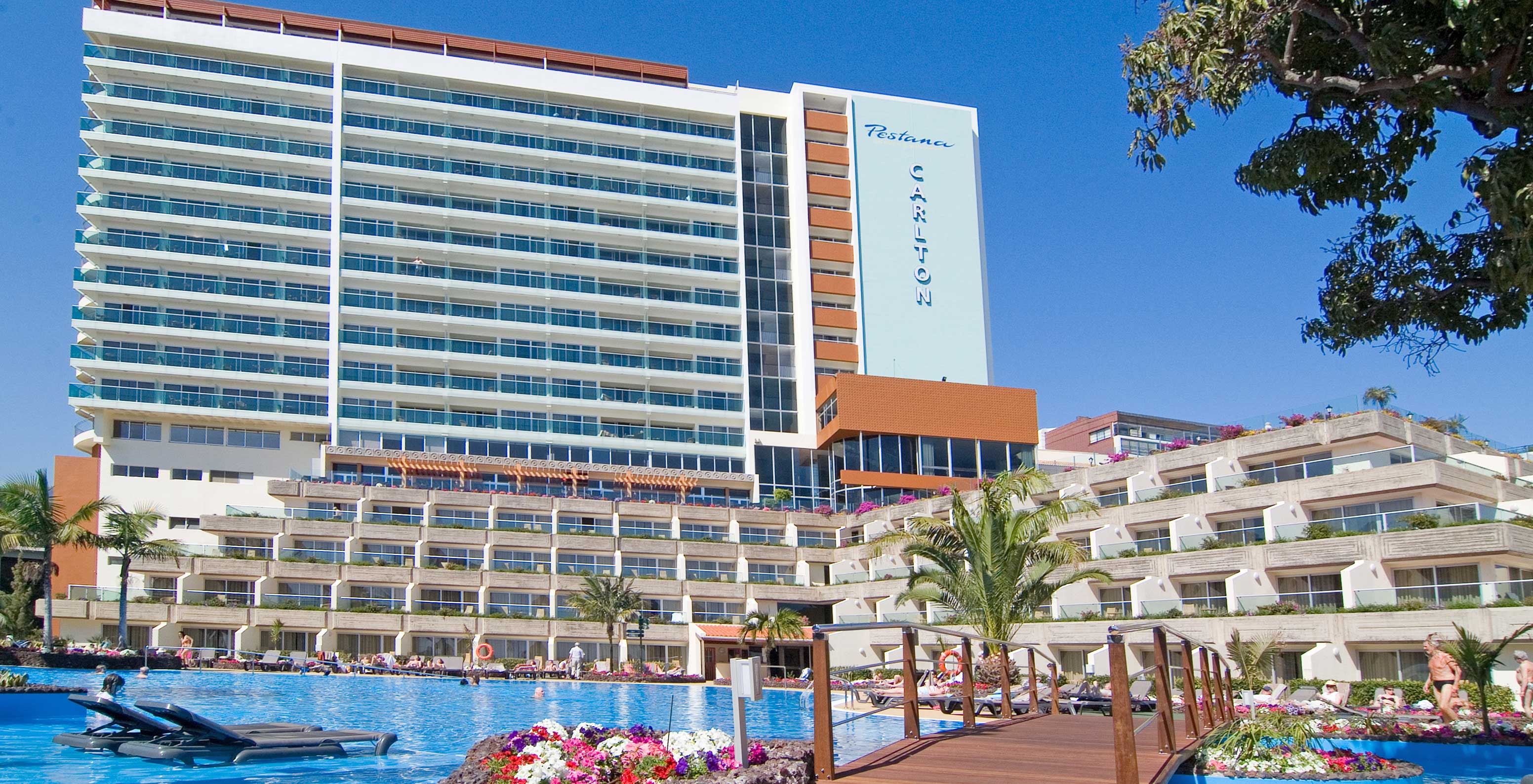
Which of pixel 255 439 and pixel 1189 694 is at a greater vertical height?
pixel 255 439

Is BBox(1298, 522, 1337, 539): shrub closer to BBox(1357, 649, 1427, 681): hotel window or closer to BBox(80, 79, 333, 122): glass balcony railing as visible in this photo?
BBox(1357, 649, 1427, 681): hotel window

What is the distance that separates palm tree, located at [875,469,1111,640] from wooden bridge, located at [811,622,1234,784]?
1290cm

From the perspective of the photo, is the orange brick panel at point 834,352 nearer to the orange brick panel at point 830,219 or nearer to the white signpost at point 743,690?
the orange brick panel at point 830,219

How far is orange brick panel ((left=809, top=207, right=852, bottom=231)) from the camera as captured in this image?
85.8 meters

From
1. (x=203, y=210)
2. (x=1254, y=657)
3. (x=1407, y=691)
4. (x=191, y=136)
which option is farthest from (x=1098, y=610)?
(x=191, y=136)

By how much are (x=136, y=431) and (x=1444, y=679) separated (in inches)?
2774

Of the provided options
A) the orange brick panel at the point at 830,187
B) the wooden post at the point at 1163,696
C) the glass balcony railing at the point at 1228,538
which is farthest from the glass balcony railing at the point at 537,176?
the wooden post at the point at 1163,696

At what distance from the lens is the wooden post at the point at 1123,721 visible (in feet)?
36.2

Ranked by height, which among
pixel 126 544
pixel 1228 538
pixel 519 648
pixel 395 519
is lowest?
pixel 519 648

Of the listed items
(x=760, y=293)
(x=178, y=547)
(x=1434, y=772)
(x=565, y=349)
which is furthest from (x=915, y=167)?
(x=1434, y=772)

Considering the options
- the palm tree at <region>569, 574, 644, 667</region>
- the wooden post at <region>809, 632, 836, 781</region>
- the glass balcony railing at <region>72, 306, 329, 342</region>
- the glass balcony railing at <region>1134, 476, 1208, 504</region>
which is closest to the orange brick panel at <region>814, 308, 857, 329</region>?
the palm tree at <region>569, 574, 644, 667</region>

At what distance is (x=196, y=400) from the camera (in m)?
72.8

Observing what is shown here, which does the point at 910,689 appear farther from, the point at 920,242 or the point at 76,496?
the point at 920,242

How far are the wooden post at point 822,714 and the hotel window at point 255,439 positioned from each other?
69.7m
